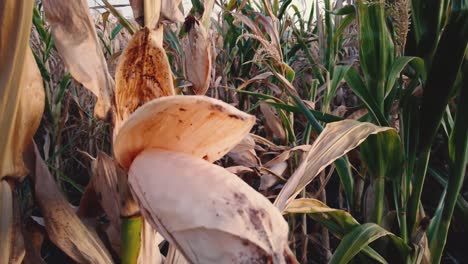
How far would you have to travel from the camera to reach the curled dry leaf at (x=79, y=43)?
0.41 metres

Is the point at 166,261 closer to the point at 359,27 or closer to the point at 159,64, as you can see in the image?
the point at 159,64

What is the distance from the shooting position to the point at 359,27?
2.42ft

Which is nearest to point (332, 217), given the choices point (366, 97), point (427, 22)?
point (366, 97)

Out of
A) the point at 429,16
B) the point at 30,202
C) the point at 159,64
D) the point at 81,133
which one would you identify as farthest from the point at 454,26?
the point at 81,133

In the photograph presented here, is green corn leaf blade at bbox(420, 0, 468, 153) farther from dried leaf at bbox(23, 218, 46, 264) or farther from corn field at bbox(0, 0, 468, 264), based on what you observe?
dried leaf at bbox(23, 218, 46, 264)

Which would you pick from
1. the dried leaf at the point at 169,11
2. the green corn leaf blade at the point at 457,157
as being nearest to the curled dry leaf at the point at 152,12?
the dried leaf at the point at 169,11

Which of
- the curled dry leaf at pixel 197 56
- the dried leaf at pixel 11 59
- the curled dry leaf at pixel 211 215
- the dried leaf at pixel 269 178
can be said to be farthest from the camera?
the dried leaf at pixel 269 178

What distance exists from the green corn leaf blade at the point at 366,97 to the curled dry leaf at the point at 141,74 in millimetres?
411

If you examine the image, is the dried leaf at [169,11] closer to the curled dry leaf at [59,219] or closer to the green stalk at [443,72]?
the curled dry leaf at [59,219]

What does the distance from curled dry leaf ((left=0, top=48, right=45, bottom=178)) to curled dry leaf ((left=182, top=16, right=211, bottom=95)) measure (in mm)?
155

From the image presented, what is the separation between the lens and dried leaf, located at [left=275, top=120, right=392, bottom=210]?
455 millimetres

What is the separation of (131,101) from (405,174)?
0.50 m

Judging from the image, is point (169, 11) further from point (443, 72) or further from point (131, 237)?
point (443, 72)

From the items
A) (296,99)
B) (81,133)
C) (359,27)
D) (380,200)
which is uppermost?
(359,27)
